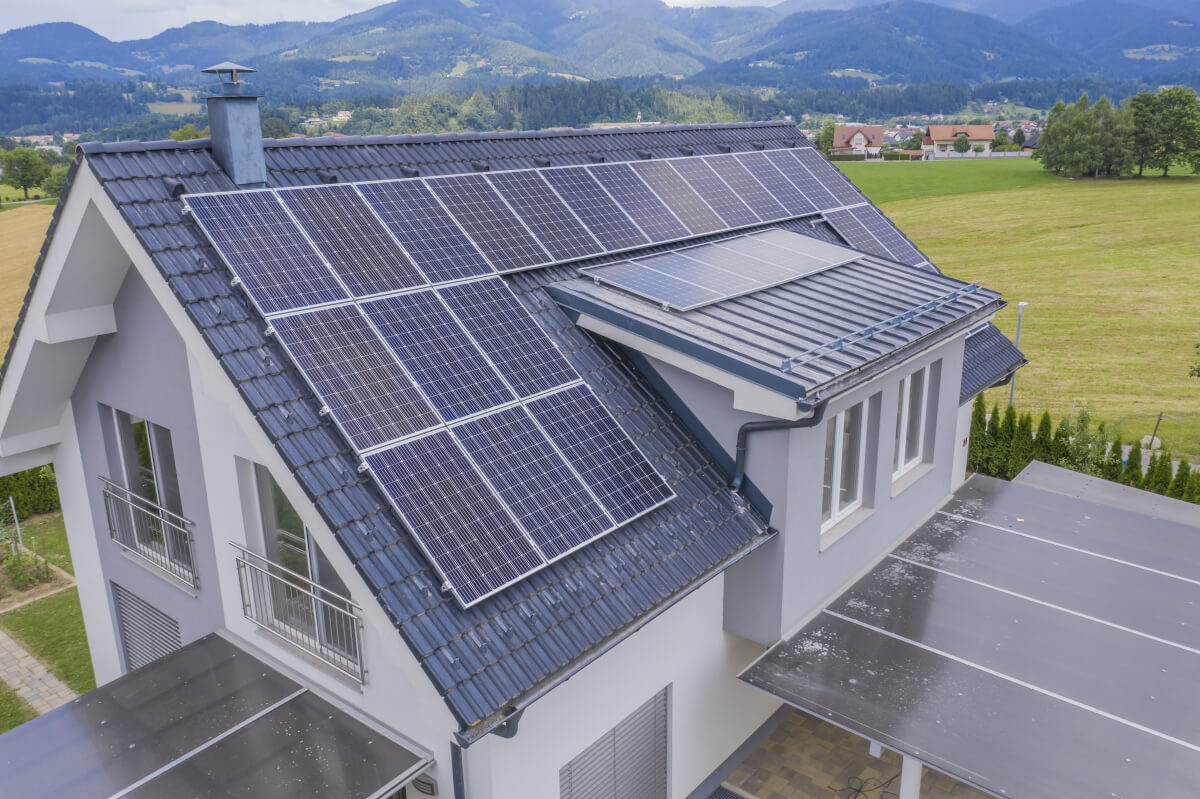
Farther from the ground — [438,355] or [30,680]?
[438,355]

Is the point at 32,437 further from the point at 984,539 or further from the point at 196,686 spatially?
the point at 984,539

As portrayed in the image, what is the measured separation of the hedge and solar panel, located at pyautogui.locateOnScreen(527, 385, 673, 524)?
21.3m

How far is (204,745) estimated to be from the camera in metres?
8.73

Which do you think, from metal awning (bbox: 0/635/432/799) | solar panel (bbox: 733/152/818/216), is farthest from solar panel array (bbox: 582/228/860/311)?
metal awning (bbox: 0/635/432/799)

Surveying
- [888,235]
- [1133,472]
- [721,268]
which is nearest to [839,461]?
[721,268]

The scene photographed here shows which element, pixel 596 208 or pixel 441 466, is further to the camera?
pixel 596 208

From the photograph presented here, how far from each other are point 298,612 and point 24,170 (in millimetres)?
148514

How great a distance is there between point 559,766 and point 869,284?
9.12 m

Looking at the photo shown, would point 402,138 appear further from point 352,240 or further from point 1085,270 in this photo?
point 1085,270

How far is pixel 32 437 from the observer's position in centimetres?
1320

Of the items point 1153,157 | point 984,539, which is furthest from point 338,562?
point 1153,157

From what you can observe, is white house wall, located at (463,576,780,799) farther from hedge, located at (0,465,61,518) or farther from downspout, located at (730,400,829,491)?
hedge, located at (0,465,61,518)

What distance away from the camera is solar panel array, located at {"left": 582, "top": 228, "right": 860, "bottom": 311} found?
472 inches

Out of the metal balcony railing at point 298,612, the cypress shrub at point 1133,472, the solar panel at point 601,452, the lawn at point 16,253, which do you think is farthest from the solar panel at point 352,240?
the lawn at point 16,253
